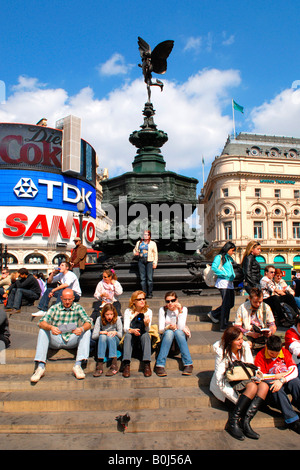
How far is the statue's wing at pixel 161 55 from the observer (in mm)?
10938

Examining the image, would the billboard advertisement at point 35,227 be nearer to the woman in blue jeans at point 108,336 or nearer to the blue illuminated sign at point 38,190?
the blue illuminated sign at point 38,190

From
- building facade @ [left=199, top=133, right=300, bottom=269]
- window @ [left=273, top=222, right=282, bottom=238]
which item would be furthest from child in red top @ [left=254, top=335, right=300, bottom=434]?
window @ [left=273, top=222, right=282, bottom=238]

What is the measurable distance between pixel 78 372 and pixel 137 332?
2.98 feet

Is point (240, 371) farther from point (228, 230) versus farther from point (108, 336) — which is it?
point (228, 230)

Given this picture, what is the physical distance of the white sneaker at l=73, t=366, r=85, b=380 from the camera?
4.59m

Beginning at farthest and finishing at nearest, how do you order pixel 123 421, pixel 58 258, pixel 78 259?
pixel 58 258, pixel 78 259, pixel 123 421

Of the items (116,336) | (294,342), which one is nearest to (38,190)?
(116,336)

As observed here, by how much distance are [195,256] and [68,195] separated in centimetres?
4340

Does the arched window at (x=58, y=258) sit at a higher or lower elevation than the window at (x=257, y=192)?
lower

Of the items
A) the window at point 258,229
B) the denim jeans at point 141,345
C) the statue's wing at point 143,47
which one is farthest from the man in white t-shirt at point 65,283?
the window at point 258,229

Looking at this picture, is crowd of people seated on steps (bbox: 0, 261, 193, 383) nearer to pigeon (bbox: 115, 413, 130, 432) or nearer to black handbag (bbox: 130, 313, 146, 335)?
black handbag (bbox: 130, 313, 146, 335)

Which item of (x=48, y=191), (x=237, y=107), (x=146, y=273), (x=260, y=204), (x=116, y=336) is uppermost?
(x=237, y=107)

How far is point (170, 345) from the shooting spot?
4988 mm
